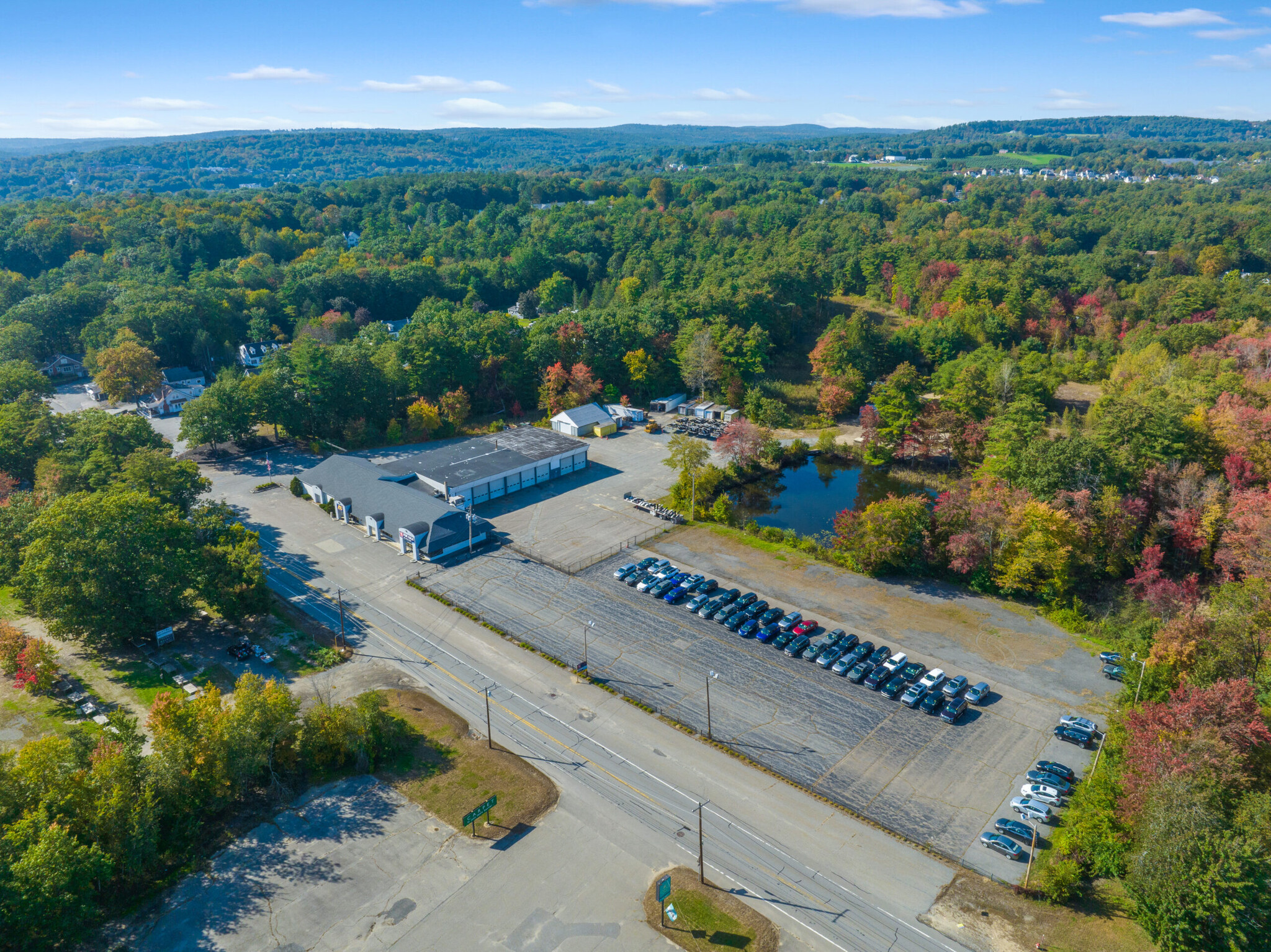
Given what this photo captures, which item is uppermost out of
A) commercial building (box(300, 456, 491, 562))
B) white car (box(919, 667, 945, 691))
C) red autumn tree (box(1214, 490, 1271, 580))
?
red autumn tree (box(1214, 490, 1271, 580))

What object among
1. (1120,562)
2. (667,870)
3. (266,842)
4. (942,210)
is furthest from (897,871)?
(942,210)

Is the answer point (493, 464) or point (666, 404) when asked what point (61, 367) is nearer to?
point (493, 464)

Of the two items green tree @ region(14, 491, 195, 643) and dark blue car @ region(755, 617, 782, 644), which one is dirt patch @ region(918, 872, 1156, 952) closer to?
dark blue car @ region(755, 617, 782, 644)

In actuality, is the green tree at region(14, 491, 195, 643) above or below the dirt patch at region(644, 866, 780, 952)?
above

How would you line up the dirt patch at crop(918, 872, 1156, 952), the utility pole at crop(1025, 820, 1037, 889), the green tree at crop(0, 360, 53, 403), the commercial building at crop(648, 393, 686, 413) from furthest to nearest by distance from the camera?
the commercial building at crop(648, 393, 686, 413) → the green tree at crop(0, 360, 53, 403) → the utility pole at crop(1025, 820, 1037, 889) → the dirt patch at crop(918, 872, 1156, 952)

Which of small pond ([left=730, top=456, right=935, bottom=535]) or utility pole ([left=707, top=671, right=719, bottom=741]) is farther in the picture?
small pond ([left=730, top=456, right=935, bottom=535])

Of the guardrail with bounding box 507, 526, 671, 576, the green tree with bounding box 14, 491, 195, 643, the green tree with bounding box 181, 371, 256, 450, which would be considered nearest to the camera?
the green tree with bounding box 14, 491, 195, 643

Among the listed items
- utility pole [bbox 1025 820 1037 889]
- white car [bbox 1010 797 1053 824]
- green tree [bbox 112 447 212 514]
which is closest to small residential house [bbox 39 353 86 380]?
green tree [bbox 112 447 212 514]
